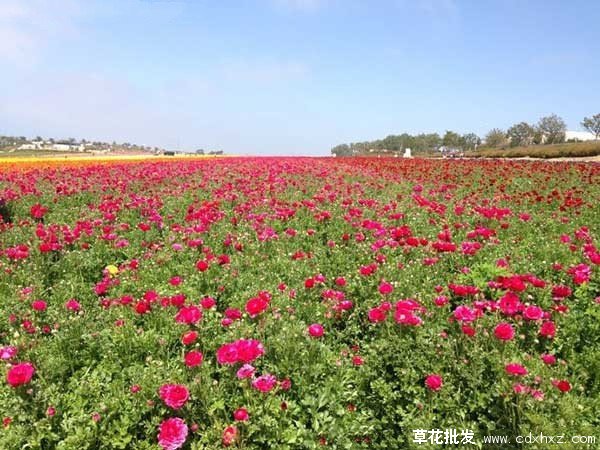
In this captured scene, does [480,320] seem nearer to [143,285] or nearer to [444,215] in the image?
[143,285]

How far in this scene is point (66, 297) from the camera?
4.53 metres

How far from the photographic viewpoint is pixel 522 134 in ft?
276

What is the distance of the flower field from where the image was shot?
8.52ft

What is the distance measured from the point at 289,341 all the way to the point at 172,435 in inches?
45.1

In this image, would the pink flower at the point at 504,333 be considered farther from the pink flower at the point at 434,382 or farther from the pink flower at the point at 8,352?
the pink flower at the point at 8,352

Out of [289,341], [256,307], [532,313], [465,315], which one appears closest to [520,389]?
[465,315]

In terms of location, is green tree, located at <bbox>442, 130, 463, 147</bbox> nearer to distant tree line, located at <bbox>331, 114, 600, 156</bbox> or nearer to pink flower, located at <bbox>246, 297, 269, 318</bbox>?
distant tree line, located at <bbox>331, 114, 600, 156</bbox>

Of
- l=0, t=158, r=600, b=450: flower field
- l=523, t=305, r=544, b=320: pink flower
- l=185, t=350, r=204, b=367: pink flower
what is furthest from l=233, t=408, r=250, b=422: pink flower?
l=523, t=305, r=544, b=320: pink flower

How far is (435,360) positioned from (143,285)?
3101mm

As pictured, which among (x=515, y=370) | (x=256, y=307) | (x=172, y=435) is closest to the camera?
(x=172, y=435)

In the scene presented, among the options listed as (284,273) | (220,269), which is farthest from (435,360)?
(220,269)

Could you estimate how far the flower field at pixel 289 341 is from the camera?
2596 millimetres

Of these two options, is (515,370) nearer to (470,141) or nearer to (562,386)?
(562,386)

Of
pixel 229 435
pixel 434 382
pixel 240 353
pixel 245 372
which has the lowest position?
pixel 229 435
